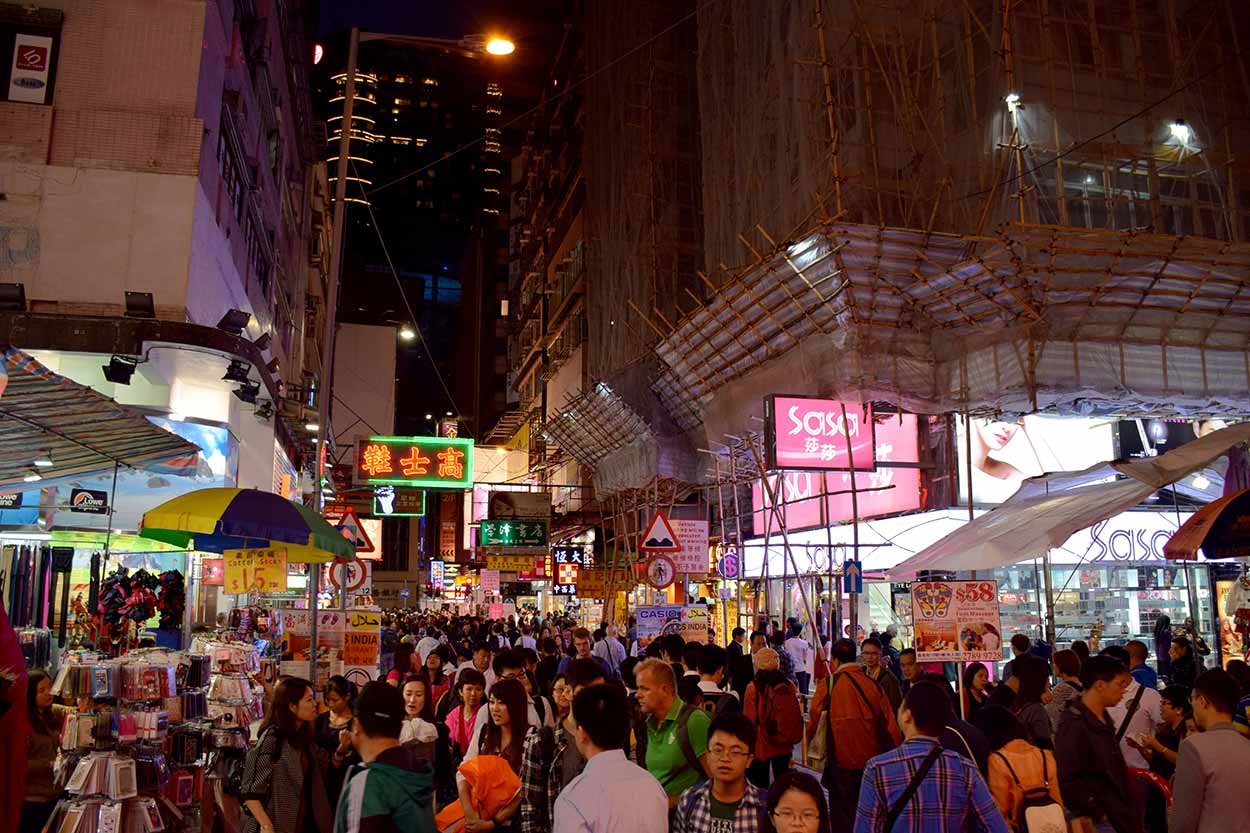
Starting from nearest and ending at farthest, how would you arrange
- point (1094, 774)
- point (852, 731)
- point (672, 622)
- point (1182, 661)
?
point (1094, 774), point (852, 731), point (1182, 661), point (672, 622)

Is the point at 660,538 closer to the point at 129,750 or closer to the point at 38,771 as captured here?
the point at 129,750

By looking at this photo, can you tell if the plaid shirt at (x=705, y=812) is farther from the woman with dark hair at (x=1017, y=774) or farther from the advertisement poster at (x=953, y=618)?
the advertisement poster at (x=953, y=618)

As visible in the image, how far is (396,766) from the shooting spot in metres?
4.79

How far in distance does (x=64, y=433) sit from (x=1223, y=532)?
9.90 metres

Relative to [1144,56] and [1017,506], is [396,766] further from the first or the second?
[1144,56]

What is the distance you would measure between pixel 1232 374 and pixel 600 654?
11.2 m

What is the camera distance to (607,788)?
4309 millimetres

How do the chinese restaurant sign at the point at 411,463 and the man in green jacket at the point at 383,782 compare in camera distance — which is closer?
the man in green jacket at the point at 383,782

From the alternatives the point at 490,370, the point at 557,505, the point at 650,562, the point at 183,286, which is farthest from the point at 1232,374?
the point at 490,370

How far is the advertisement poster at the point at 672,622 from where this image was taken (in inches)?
690

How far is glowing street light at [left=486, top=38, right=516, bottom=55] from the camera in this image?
16016 mm

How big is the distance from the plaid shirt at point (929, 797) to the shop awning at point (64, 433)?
4.86 metres

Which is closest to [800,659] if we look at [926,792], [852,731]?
[852,731]

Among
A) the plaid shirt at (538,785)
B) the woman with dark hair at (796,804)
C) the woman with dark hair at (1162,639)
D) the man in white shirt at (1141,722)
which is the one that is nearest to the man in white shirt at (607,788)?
the woman with dark hair at (796,804)
